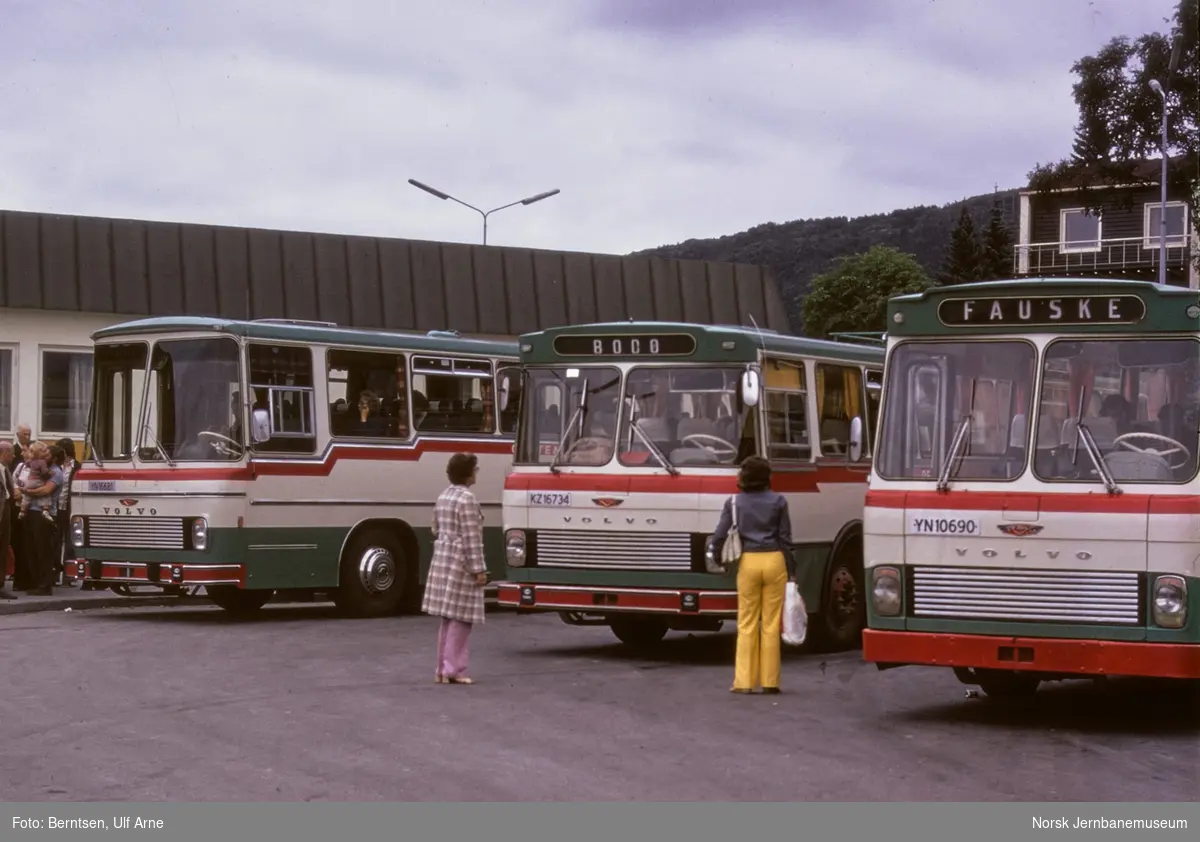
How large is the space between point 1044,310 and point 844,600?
18.3ft

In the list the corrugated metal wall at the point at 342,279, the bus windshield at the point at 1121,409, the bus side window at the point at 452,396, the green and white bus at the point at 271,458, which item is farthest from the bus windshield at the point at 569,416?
the corrugated metal wall at the point at 342,279

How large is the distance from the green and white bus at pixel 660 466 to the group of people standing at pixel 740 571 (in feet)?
5.34

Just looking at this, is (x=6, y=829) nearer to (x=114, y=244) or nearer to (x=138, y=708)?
(x=138, y=708)

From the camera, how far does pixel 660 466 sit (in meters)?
16.1

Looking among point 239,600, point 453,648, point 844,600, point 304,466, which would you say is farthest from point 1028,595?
point 239,600

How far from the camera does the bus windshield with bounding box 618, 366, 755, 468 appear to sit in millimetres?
16094

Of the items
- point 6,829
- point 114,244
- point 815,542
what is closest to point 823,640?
point 815,542

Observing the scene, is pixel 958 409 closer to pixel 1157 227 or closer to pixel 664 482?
pixel 664 482

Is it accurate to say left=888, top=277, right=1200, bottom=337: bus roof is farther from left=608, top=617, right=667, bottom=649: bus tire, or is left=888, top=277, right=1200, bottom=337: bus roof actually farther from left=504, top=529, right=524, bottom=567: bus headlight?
left=608, top=617, right=667, bottom=649: bus tire

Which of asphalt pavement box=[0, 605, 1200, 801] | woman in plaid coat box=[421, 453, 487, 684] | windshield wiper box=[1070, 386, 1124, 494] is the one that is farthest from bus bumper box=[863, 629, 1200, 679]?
woman in plaid coat box=[421, 453, 487, 684]

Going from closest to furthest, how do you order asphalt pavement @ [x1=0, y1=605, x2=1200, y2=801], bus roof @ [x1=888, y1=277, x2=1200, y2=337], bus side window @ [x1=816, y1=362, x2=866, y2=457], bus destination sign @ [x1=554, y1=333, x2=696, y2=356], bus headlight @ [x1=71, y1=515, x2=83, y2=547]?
asphalt pavement @ [x1=0, y1=605, x2=1200, y2=801] → bus roof @ [x1=888, y1=277, x2=1200, y2=337] → bus destination sign @ [x1=554, y1=333, x2=696, y2=356] → bus side window @ [x1=816, y1=362, x2=866, y2=457] → bus headlight @ [x1=71, y1=515, x2=83, y2=547]

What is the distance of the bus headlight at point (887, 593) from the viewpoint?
1247cm

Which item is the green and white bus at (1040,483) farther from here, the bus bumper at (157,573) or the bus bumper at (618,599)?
the bus bumper at (157,573)

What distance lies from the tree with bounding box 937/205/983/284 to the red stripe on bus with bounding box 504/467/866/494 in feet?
270
